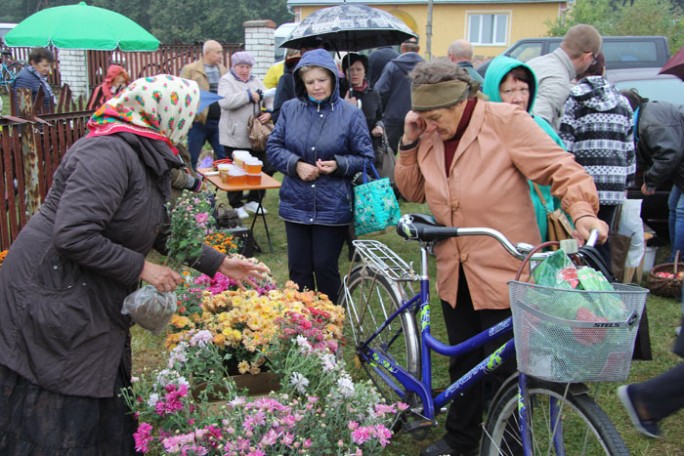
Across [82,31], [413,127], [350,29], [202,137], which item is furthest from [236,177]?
[82,31]

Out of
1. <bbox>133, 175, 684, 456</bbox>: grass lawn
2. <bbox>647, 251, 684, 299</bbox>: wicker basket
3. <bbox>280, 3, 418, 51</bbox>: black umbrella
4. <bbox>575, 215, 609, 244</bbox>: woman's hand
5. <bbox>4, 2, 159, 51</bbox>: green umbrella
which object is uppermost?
<bbox>4, 2, 159, 51</bbox>: green umbrella

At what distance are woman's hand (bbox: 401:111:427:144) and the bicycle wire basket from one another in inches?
47.2

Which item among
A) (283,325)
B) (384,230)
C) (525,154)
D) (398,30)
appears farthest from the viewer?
(398,30)

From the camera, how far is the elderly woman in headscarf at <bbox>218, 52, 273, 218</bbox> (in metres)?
7.84

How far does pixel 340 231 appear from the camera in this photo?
441 centimetres

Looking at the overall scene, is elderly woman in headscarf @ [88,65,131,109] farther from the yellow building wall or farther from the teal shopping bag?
the yellow building wall

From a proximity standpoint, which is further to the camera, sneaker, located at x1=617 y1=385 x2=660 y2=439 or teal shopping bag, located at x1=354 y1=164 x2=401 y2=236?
teal shopping bag, located at x1=354 y1=164 x2=401 y2=236

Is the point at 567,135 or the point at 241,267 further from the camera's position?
the point at 567,135

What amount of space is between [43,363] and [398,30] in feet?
17.9

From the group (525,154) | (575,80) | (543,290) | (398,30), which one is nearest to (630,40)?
(398,30)

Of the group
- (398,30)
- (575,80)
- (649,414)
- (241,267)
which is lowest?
(649,414)

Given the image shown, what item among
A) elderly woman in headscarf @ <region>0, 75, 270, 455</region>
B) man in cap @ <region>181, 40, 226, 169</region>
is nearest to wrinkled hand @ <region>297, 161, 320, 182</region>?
elderly woman in headscarf @ <region>0, 75, 270, 455</region>

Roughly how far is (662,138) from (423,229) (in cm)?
383

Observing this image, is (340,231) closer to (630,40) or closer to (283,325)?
(283,325)
